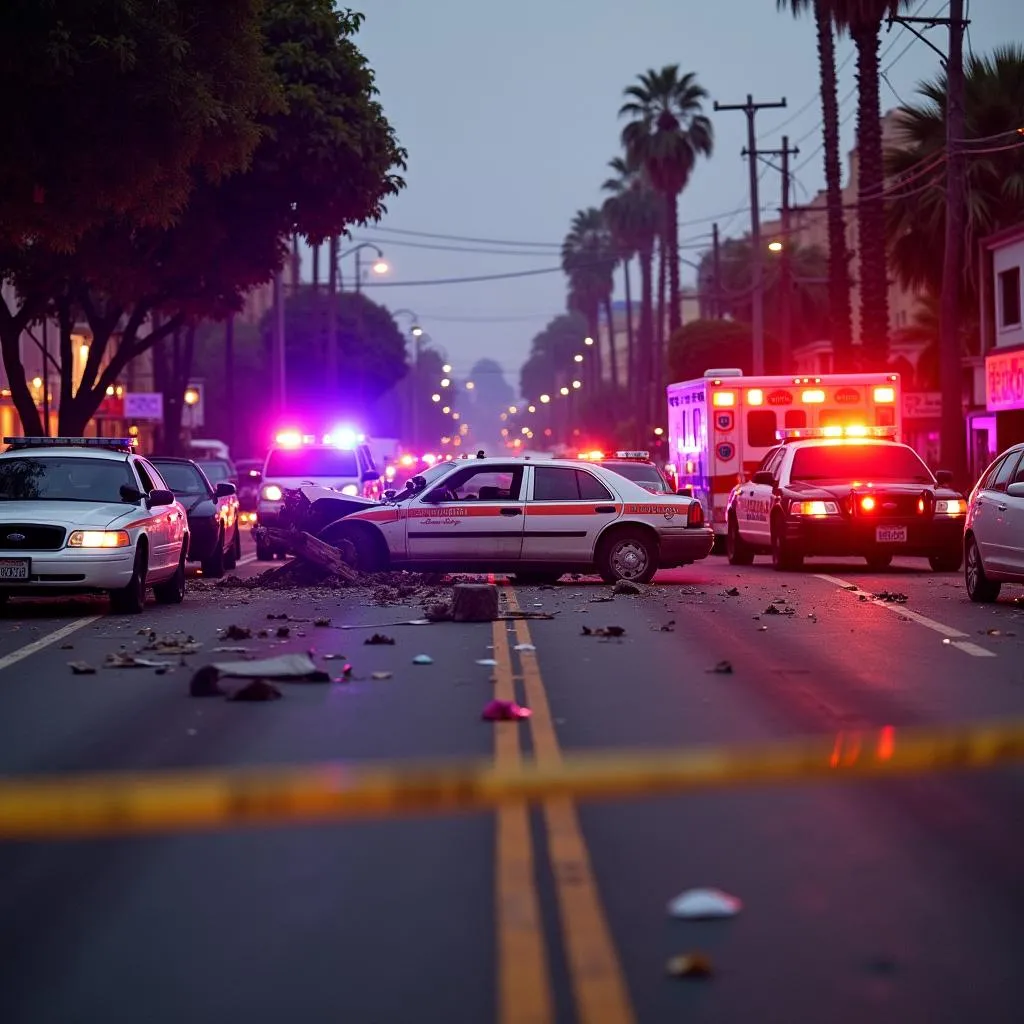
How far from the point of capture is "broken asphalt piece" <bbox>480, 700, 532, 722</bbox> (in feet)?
35.4

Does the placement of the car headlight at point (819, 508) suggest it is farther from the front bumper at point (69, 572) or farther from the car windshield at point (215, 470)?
the car windshield at point (215, 470)

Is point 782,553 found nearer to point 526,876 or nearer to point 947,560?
point 947,560

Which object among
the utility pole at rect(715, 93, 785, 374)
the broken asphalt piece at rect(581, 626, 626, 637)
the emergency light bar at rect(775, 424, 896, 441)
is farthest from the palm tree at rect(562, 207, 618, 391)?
the broken asphalt piece at rect(581, 626, 626, 637)

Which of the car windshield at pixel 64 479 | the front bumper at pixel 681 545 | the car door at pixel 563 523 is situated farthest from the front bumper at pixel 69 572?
the front bumper at pixel 681 545

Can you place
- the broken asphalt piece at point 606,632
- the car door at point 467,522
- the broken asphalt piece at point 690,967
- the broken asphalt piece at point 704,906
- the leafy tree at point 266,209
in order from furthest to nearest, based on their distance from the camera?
1. the leafy tree at point 266,209
2. the car door at point 467,522
3. the broken asphalt piece at point 606,632
4. the broken asphalt piece at point 704,906
5. the broken asphalt piece at point 690,967

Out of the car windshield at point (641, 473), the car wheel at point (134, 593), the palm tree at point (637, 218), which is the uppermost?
the palm tree at point (637, 218)

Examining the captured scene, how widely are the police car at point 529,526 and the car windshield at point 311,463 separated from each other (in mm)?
10634

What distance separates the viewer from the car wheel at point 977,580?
62.7 ft

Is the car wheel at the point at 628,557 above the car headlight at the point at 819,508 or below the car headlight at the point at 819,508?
below

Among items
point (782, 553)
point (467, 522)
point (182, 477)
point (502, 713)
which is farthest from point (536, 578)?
point (502, 713)

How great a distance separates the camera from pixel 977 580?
1925 centimetres

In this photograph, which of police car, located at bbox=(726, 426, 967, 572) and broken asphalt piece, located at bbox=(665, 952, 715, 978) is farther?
police car, located at bbox=(726, 426, 967, 572)

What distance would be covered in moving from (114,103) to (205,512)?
6.41m

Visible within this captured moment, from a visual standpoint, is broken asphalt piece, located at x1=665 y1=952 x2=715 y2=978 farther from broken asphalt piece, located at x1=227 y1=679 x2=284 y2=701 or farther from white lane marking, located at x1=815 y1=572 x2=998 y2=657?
white lane marking, located at x1=815 y1=572 x2=998 y2=657
